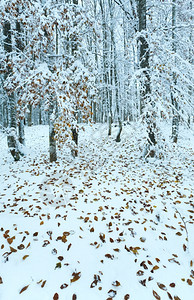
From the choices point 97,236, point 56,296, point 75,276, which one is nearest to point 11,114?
point 97,236

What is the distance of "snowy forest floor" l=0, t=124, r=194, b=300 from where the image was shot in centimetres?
215

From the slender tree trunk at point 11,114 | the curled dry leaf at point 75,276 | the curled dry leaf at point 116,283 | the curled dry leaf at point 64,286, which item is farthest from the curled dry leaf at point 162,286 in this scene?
the slender tree trunk at point 11,114

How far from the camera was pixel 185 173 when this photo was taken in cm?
620

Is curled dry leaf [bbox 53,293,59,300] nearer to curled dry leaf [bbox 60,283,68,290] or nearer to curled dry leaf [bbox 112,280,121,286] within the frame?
curled dry leaf [bbox 60,283,68,290]

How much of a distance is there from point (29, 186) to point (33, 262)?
10.2 ft

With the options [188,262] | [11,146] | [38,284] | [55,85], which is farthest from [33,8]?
[188,262]

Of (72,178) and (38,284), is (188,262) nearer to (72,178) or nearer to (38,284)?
(38,284)

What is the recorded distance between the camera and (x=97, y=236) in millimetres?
3064

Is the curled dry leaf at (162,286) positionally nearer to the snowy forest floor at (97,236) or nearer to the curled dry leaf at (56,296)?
the snowy forest floor at (97,236)

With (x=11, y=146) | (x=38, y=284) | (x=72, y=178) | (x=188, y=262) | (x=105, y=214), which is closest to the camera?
(x=38, y=284)

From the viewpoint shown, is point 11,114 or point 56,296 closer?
point 56,296

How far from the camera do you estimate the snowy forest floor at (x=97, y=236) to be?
2148mm

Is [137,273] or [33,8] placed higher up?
[33,8]

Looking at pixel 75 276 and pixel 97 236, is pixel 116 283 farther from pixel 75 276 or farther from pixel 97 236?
pixel 97 236
